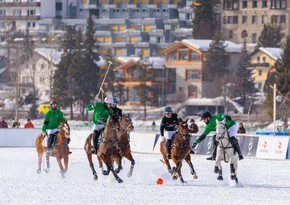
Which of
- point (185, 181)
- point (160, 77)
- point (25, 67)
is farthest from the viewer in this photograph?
point (25, 67)

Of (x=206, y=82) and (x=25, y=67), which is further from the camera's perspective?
(x=25, y=67)

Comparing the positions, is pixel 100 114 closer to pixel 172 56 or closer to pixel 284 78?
pixel 284 78

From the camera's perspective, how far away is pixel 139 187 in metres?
27.2

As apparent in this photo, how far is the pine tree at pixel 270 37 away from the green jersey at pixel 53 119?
359 ft

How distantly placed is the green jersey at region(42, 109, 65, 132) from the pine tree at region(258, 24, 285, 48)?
109308 mm

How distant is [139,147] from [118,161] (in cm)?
1709

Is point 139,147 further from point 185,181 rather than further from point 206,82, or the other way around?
point 206,82

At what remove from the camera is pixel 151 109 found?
114m

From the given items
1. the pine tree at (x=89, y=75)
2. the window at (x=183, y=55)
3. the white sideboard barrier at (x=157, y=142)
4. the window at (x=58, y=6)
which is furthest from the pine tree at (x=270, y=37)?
the white sideboard barrier at (x=157, y=142)

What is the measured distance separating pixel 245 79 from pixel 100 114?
87.6 meters

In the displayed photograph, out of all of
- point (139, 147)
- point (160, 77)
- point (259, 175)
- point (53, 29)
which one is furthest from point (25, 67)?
point (259, 175)

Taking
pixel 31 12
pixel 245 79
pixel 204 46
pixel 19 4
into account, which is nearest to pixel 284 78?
pixel 245 79

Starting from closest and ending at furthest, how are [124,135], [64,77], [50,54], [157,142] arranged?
1. [124,135]
2. [157,142]
3. [64,77]
4. [50,54]

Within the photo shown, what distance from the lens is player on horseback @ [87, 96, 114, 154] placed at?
28750 mm
